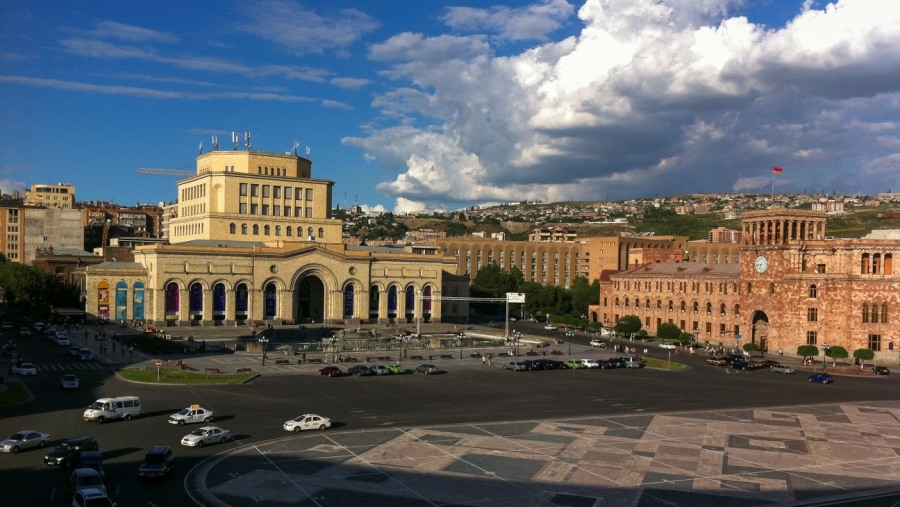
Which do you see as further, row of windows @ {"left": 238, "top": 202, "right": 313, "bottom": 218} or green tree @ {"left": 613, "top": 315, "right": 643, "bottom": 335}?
row of windows @ {"left": 238, "top": 202, "right": 313, "bottom": 218}

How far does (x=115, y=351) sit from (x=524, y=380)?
138 feet

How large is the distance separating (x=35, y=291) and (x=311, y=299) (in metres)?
43.2

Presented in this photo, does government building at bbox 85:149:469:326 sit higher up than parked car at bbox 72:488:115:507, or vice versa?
government building at bbox 85:149:469:326

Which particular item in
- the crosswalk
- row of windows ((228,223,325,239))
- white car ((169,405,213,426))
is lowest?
the crosswalk

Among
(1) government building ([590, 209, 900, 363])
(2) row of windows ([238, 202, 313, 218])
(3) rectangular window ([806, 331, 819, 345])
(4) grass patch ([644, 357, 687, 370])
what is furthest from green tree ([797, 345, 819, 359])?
(2) row of windows ([238, 202, 313, 218])

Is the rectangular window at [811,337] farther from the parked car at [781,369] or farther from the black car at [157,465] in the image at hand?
the black car at [157,465]

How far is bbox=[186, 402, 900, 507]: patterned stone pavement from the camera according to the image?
3278 cm

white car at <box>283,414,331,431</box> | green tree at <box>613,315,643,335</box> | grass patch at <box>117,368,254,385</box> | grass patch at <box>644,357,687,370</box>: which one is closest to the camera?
white car at <box>283,414,331,431</box>

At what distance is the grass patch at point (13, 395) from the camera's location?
48.8m

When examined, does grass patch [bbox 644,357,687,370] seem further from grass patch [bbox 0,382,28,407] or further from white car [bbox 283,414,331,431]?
grass patch [bbox 0,382,28,407]

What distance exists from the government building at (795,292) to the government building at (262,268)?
37.8 m

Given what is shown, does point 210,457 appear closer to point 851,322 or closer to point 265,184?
point 851,322

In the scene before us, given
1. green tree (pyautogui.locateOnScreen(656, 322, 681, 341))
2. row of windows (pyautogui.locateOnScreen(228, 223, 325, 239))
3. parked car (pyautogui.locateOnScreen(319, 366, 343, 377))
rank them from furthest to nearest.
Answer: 1. row of windows (pyautogui.locateOnScreen(228, 223, 325, 239))
2. green tree (pyautogui.locateOnScreen(656, 322, 681, 341))
3. parked car (pyautogui.locateOnScreen(319, 366, 343, 377))

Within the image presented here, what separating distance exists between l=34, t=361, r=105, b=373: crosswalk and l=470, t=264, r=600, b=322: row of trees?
261 feet
